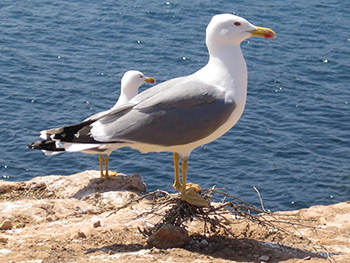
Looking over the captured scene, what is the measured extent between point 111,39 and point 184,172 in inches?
689

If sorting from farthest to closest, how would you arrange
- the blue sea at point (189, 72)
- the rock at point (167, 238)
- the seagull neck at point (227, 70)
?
1. the blue sea at point (189, 72)
2. the seagull neck at point (227, 70)
3. the rock at point (167, 238)

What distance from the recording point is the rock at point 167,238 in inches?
274

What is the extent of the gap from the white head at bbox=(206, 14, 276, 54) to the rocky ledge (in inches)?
93.7

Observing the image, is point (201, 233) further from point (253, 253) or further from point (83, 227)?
point (83, 227)

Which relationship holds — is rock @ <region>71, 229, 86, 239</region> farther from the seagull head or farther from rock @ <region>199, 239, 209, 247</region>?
the seagull head

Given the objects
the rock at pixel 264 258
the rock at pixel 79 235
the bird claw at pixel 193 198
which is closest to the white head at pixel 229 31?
the bird claw at pixel 193 198

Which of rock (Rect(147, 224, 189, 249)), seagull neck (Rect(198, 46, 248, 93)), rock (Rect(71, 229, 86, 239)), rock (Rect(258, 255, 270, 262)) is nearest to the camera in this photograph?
rock (Rect(258, 255, 270, 262))

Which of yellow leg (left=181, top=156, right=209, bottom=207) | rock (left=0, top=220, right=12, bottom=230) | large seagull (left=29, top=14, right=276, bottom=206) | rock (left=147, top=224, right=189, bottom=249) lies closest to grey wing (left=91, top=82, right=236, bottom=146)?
large seagull (left=29, top=14, right=276, bottom=206)

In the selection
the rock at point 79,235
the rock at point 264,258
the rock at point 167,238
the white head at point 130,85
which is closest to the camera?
the rock at point 264,258

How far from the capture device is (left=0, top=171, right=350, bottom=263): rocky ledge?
267 inches

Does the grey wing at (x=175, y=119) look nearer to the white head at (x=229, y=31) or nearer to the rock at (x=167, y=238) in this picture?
the white head at (x=229, y=31)

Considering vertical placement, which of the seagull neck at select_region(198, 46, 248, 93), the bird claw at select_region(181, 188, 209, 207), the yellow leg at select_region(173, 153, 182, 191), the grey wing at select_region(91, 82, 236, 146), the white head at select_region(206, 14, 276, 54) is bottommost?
the bird claw at select_region(181, 188, 209, 207)

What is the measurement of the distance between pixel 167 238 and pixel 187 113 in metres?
1.55

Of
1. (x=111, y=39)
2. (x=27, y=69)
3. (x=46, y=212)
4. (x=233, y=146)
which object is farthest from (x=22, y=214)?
(x=111, y=39)
